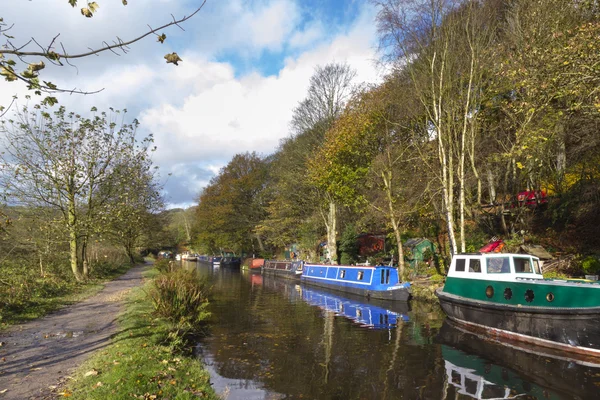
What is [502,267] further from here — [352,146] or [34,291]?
[34,291]

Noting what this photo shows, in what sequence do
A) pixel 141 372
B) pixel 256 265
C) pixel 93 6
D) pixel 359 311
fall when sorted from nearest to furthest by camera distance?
pixel 93 6, pixel 141 372, pixel 359 311, pixel 256 265

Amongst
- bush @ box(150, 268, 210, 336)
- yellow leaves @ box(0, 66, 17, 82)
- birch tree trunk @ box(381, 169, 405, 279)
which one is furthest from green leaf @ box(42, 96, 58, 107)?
birch tree trunk @ box(381, 169, 405, 279)

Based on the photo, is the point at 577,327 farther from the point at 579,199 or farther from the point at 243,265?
the point at 243,265

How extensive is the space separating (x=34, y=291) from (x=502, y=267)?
16.4 m

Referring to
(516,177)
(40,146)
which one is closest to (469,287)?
(516,177)

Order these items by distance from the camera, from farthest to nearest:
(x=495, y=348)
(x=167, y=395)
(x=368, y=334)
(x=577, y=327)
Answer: (x=368, y=334)
(x=495, y=348)
(x=577, y=327)
(x=167, y=395)

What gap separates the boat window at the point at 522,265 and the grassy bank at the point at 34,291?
1484 cm

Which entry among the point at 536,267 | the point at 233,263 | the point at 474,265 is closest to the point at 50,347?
the point at 474,265

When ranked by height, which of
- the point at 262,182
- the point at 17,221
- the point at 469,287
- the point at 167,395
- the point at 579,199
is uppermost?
the point at 262,182

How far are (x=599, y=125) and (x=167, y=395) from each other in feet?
52.5

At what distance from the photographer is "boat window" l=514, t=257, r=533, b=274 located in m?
13.0

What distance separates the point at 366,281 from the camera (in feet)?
71.9

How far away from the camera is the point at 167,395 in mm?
6023

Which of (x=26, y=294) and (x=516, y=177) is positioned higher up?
(x=516, y=177)
